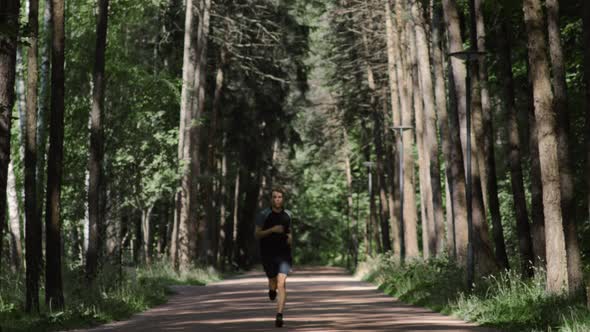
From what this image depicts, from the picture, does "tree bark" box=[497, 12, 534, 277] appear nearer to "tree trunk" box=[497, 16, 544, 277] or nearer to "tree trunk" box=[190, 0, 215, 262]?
"tree trunk" box=[497, 16, 544, 277]

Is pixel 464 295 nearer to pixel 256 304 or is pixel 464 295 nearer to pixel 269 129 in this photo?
pixel 256 304

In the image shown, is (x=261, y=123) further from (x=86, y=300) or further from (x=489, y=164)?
(x=86, y=300)

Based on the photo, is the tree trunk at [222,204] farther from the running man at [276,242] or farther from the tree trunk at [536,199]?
the running man at [276,242]

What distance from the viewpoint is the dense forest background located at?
18406 mm

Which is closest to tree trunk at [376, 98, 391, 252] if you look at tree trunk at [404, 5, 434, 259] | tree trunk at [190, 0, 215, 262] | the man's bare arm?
tree trunk at [190, 0, 215, 262]

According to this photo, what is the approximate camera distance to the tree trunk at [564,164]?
16141 mm

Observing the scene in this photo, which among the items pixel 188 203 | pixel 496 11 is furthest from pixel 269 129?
pixel 496 11

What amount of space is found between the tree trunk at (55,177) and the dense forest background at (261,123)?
0.03m

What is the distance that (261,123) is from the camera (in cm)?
5475

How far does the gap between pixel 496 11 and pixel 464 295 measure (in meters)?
8.40

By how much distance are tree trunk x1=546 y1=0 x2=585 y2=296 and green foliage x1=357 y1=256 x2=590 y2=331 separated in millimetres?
576

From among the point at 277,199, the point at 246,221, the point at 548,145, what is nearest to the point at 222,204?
the point at 246,221

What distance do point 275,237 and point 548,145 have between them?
452 cm

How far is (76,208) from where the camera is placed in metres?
29.9
